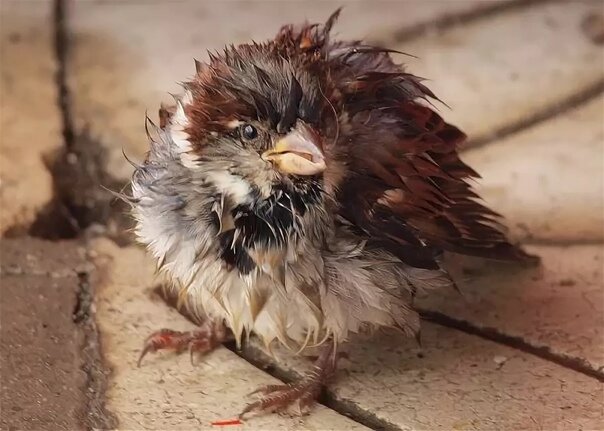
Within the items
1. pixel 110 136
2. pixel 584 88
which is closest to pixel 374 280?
pixel 110 136

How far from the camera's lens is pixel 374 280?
1.34 m

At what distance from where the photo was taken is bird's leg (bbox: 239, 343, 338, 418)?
1.44 meters

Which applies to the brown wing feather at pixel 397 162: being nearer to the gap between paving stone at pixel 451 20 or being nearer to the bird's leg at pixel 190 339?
the bird's leg at pixel 190 339

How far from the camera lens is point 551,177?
207 cm

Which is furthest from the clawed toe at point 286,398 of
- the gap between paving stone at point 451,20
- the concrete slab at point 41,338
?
the gap between paving stone at point 451,20

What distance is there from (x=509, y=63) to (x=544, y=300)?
1011mm

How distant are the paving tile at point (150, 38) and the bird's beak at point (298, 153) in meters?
0.86

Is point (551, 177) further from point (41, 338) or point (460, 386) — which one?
point (41, 338)

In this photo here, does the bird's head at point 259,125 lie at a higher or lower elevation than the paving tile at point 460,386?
higher

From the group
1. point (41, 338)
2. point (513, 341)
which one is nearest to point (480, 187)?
point (513, 341)

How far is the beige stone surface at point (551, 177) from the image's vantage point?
1.92m

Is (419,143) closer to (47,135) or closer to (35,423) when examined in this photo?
(35,423)

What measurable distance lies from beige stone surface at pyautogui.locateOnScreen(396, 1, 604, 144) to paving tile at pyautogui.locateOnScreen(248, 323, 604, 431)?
791 mm

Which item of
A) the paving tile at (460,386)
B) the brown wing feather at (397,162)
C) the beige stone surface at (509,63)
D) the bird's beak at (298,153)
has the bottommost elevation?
the paving tile at (460,386)
